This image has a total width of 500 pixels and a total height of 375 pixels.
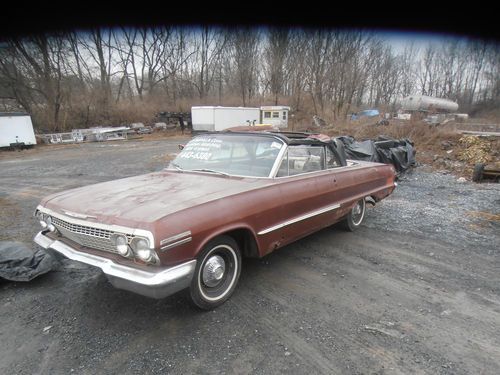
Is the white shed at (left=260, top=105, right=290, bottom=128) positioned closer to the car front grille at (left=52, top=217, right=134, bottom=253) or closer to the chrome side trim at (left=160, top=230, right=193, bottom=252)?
the car front grille at (left=52, top=217, right=134, bottom=253)

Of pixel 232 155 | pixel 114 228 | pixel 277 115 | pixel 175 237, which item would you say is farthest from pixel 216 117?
pixel 175 237

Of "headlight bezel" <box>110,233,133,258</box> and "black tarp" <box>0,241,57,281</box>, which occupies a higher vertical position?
"headlight bezel" <box>110,233,133,258</box>

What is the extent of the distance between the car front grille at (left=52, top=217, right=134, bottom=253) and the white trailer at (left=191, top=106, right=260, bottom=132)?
24.6 meters

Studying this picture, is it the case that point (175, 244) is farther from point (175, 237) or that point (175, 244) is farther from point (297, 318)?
point (297, 318)

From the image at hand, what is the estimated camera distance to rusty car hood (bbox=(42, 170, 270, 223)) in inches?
101

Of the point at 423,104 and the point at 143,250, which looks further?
the point at 423,104

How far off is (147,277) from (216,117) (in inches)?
1037

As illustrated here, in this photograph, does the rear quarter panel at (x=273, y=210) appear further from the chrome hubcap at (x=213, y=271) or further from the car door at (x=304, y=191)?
the chrome hubcap at (x=213, y=271)

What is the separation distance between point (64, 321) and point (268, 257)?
2.23m

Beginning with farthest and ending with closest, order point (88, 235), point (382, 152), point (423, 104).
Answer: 1. point (423, 104)
2. point (382, 152)
3. point (88, 235)

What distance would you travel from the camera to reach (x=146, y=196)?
2957 mm

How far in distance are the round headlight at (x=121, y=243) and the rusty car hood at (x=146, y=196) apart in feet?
0.41

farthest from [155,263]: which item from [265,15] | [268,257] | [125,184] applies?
[265,15]

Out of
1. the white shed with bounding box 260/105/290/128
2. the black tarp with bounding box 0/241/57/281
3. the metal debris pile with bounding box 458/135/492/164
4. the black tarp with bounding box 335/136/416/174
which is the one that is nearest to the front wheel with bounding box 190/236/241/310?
the black tarp with bounding box 0/241/57/281
